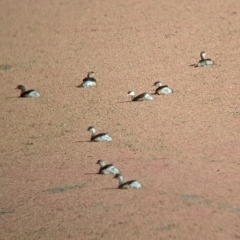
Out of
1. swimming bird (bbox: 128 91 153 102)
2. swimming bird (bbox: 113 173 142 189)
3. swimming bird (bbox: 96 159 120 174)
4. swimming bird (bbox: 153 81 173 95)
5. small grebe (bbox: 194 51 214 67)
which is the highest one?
small grebe (bbox: 194 51 214 67)

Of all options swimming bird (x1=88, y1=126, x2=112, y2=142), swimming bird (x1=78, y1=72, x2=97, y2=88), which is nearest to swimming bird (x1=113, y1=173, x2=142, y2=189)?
swimming bird (x1=88, y1=126, x2=112, y2=142)

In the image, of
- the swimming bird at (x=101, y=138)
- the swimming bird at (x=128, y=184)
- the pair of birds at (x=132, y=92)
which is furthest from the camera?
the pair of birds at (x=132, y=92)

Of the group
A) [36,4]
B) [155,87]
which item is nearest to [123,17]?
[36,4]

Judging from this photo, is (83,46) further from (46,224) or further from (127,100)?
(46,224)

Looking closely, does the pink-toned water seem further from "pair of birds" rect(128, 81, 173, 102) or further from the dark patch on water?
the dark patch on water

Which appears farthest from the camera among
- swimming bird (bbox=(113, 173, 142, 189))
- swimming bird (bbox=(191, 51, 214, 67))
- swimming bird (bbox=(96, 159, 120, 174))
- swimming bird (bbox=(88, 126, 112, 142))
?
swimming bird (bbox=(191, 51, 214, 67))

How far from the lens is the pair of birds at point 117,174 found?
15809 millimetres

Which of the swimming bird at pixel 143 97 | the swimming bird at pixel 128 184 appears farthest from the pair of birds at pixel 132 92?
the swimming bird at pixel 128 184

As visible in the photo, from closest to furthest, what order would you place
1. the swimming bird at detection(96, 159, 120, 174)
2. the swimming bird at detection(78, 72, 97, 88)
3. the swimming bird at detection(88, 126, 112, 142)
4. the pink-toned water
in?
1. the pink-toned water
2. the swimming bird at detection(96, 159, 120, 174)
3. the swimming bird at detection(88, 126, 112, 142)
4. the swimming bird at detection(78, 72, 97, 88)

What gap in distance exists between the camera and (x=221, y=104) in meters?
21.3

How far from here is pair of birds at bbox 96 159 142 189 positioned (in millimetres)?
15809

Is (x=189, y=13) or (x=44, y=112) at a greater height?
(x=189, y=13)

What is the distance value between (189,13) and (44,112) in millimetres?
8869

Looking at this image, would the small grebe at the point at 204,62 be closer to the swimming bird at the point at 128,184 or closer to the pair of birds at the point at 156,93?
the pair of birds at the point at 156,93
